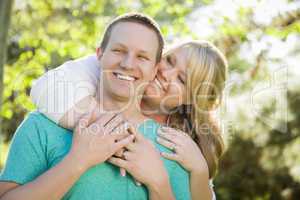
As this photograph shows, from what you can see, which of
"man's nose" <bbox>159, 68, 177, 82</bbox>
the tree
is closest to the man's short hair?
"man's nose" <bbox>159, 68, 177, 82</bbox>

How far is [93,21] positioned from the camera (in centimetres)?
672

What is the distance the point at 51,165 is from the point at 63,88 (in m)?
0.38

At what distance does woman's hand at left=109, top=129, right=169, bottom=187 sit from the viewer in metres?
2.25

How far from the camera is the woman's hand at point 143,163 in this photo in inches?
88.7

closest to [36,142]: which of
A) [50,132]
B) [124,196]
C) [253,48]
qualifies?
[50,132]

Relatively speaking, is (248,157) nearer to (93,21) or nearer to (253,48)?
(253,48)

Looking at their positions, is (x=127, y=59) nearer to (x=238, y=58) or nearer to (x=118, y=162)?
(x=118, y=162)

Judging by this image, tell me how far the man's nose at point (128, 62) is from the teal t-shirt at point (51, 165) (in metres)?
0.36

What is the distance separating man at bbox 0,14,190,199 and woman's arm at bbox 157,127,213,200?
39 mm

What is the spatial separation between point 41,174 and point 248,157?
702 cm

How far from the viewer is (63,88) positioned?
240 centimetres

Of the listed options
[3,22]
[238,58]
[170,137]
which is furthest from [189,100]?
[238,58]

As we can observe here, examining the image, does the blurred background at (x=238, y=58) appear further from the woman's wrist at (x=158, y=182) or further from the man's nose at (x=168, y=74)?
the woman's wrist at (x=158, y=182)

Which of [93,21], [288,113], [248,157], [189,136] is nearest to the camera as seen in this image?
[189,136]
